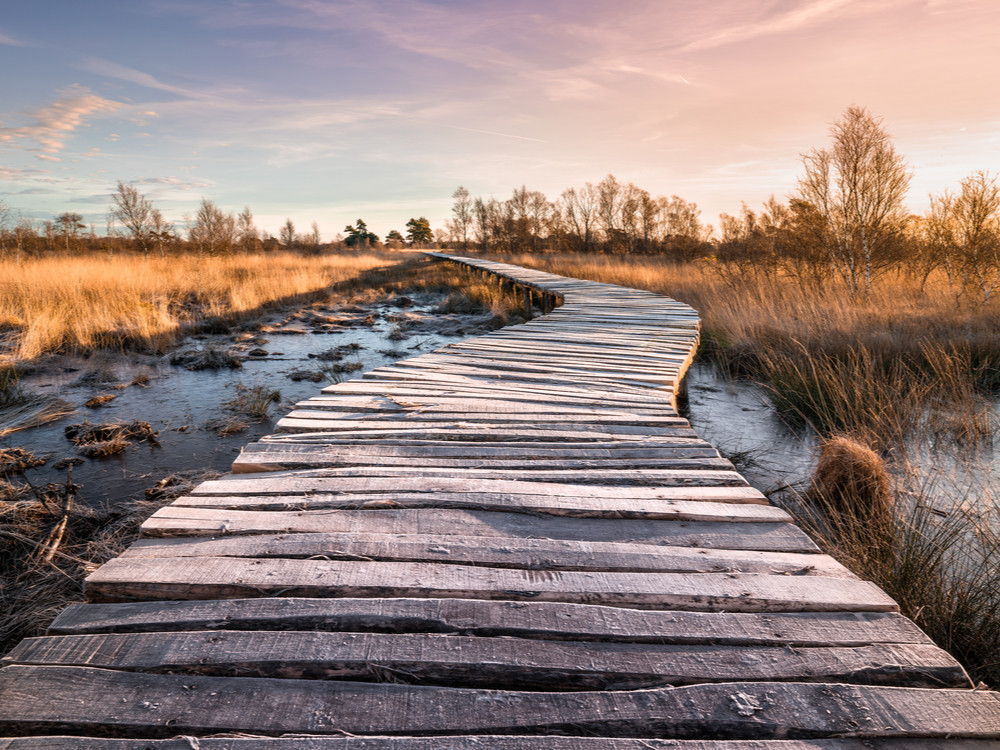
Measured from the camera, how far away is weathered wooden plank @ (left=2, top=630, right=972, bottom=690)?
48.1 inches

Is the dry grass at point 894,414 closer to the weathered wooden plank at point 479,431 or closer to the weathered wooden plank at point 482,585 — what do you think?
the weathered wooden plank at point 482,585

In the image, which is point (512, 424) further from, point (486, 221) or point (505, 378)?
point (486, 221)

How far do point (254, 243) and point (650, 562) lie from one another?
3912 cm

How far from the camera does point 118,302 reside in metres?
9.12

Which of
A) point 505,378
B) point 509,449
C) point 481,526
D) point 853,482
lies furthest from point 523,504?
point 853,482

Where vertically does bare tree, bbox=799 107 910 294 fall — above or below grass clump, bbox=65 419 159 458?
above

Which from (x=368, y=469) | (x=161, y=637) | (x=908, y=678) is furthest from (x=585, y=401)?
(x=161, y=637)

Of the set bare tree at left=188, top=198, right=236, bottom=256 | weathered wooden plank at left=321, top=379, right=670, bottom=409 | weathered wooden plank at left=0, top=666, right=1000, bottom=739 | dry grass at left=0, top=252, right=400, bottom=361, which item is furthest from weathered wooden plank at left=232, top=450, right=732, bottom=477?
bare tree at left=188, top=198, right=236, bottom=256

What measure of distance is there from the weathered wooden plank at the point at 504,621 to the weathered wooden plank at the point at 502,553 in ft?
0.63

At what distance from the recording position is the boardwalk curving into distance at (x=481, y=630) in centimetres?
110

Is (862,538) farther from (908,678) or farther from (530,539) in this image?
(530,539)

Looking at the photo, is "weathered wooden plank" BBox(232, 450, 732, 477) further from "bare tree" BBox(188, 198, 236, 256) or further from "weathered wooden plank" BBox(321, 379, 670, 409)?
"bare tree" BBox(188, 198, 236, 256)

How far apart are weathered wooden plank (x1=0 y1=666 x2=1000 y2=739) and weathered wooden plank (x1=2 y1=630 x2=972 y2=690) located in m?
0.03

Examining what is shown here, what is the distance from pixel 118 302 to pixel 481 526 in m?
9.96
